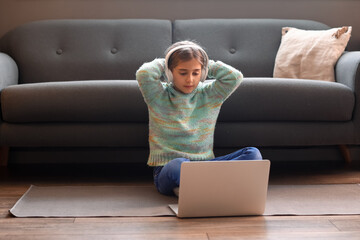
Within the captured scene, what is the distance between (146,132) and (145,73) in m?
0.35

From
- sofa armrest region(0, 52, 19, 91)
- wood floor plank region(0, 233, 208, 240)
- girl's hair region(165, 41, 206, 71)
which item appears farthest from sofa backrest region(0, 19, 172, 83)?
wood floor plank region(0, 233, 208, 240)

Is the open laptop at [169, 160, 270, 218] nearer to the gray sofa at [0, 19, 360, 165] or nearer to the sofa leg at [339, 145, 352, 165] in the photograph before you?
the gray sofa at [0, 19, 360, 165]

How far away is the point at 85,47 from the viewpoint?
278 centimetres

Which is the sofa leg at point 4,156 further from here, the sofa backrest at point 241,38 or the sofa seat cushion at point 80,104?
the sofa backrest at point 241,38

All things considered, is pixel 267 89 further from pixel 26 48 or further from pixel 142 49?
pixel 26 48

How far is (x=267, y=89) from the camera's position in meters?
2.15

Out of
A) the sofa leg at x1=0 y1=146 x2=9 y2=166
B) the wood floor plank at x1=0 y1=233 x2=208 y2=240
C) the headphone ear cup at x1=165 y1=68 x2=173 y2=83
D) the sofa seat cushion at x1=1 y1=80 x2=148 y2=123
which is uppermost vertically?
the headphone ear cup at x1=165 y1=68 x2=173 y2=83

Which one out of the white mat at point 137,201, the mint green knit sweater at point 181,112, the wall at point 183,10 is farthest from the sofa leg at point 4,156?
the mint green knit sweater at point 181,112

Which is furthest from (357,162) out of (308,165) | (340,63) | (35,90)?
(35,90)

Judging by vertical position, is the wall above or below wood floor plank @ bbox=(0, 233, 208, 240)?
above

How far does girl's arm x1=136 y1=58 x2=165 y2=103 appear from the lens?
6.24ft

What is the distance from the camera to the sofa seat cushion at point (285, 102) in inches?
84.7

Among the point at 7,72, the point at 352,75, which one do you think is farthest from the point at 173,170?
the point at 7,72

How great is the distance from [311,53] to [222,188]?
4.06 feet
